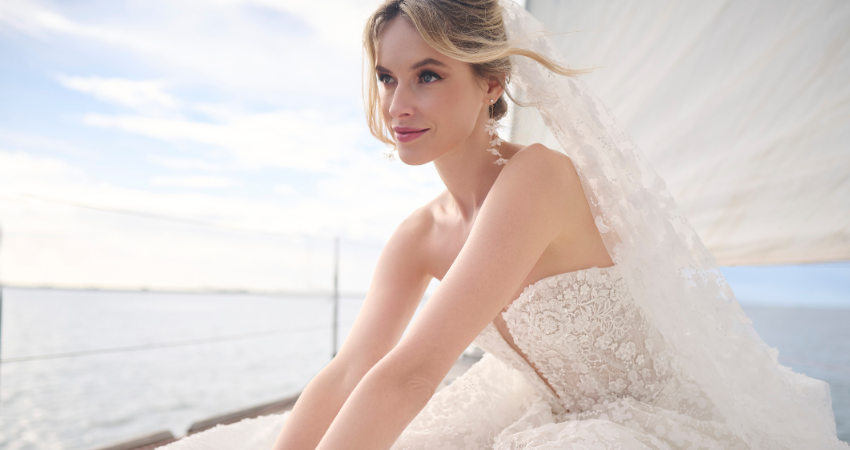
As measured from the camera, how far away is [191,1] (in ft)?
76.0

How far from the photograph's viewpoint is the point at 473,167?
105 cm

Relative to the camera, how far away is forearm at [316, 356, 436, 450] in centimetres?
61

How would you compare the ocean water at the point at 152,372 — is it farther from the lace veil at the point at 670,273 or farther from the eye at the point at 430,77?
the eye at the point at 430,77

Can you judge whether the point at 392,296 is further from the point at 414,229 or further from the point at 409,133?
the point at 409,133

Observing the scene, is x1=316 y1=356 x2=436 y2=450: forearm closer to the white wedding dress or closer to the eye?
the white wedding dress

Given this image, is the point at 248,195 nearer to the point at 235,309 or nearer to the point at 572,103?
the point at 235,309

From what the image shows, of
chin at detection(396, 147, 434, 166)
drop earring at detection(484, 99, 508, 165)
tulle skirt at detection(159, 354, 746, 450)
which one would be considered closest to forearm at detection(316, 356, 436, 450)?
tulle skirt at detection(159, 354, 746, 450)

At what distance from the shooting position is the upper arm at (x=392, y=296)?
3.55ft

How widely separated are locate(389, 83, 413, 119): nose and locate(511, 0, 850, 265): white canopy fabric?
39 centimetres

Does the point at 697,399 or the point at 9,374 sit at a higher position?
the point at 9,374

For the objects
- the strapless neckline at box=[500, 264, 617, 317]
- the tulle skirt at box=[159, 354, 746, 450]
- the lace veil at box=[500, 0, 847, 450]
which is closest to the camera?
the tulle skirt at box=[159, 354, 746, 450]

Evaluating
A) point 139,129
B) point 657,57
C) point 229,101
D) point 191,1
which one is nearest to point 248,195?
point 229,101

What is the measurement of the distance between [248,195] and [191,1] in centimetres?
1116

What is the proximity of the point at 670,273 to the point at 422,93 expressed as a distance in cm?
59
